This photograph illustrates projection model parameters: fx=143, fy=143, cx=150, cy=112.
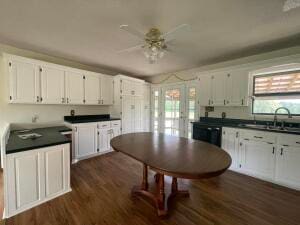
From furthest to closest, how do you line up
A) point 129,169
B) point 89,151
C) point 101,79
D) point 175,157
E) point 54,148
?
point 101,79
point 89,151
point 129,169
point 54,148
point 175,157

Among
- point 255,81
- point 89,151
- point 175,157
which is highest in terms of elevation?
point 255,81

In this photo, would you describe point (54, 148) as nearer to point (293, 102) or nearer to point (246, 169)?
point (246, 169)

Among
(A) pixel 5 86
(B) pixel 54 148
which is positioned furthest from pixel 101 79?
(B) pixel 54 148

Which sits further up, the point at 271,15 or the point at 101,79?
the point at 271,15

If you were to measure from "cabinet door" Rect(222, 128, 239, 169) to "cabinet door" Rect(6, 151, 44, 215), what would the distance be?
322 centimetres

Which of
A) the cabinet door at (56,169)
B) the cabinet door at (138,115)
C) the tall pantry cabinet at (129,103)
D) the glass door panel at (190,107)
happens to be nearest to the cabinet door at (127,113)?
the tall pantry cabinet at (129,103)

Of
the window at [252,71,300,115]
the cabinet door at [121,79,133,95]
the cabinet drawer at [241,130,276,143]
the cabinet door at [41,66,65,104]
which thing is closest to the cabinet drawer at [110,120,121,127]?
the cabinet door at [121,79,133,95]

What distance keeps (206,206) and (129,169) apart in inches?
61.6

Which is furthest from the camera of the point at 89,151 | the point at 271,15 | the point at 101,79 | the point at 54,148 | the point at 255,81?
the point at 101,79

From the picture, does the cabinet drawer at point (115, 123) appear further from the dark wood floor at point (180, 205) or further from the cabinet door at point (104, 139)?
the dark wood floor at point (180, 205)

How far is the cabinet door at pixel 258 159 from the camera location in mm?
2486

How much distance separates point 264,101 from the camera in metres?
3.04

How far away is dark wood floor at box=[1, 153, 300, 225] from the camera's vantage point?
1631 mm

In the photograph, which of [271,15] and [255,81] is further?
[255,81]
